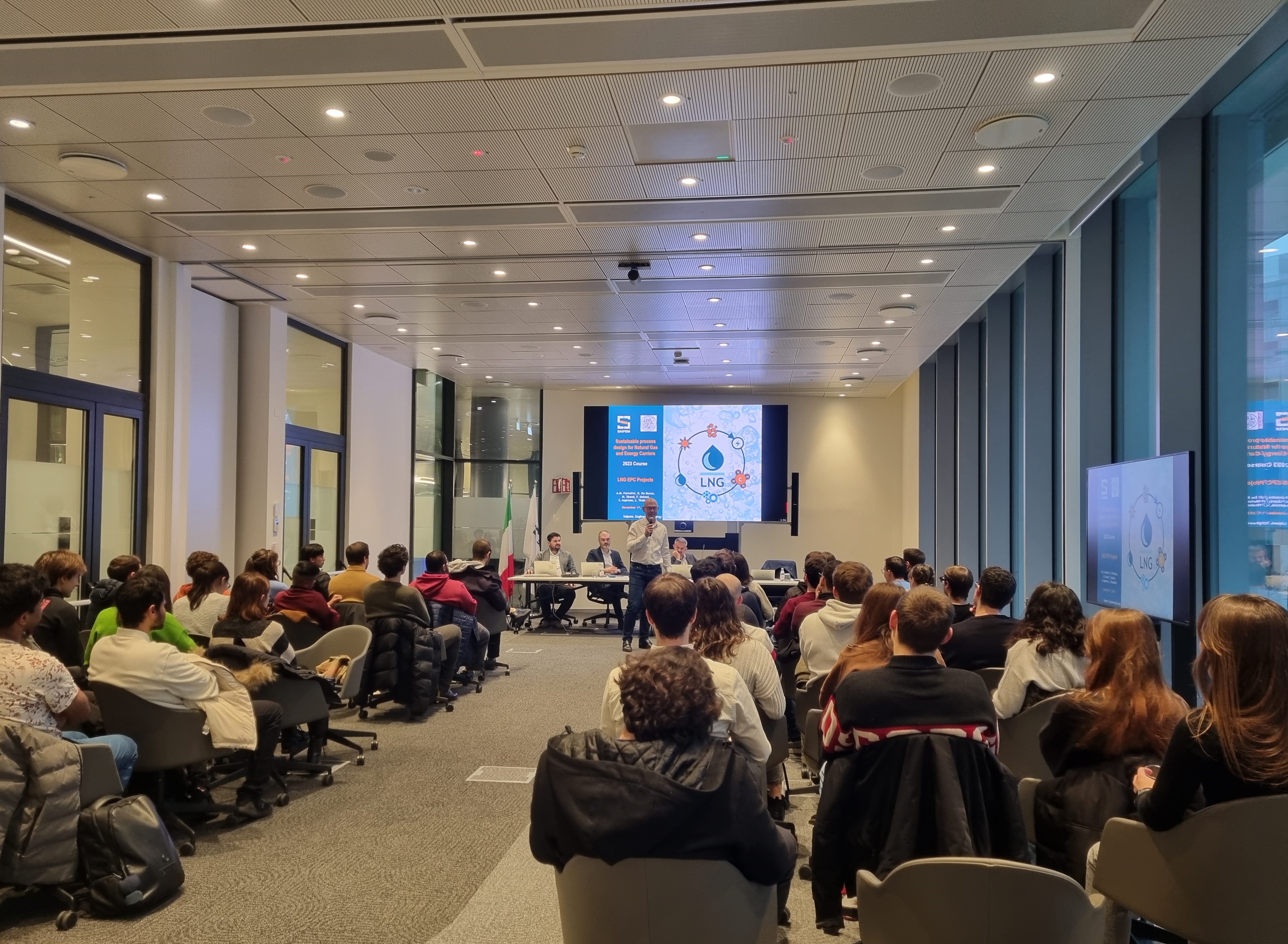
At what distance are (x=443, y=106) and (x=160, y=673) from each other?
3204mm

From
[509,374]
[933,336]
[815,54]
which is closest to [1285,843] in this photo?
[815,54]

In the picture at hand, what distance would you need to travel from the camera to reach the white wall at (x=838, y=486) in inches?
653

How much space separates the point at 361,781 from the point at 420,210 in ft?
13.3

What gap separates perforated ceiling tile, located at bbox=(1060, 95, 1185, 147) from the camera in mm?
5082

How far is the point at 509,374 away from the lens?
49.9ft

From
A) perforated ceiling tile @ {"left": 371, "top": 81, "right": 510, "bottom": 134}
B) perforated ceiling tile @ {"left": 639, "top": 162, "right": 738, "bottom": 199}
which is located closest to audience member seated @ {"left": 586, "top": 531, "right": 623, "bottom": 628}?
perforated ceiling tile @ {"left": 639, "top": 162, "right": 738, "bottom": 199}

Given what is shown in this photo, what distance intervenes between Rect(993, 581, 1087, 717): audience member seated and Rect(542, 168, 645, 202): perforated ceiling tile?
3823mm

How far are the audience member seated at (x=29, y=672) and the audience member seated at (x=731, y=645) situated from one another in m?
2.30

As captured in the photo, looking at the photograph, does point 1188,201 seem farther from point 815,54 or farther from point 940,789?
point 940,789

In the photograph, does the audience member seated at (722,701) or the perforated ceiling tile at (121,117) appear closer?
the audience member seated at (722,701)

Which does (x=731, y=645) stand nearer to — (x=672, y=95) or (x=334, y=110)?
(x=672, y=95)

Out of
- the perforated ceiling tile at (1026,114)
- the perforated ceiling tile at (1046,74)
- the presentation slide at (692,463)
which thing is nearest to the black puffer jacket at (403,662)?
the perforated ceiling tile at (1026,114)

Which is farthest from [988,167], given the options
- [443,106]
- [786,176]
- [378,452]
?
[378,452]

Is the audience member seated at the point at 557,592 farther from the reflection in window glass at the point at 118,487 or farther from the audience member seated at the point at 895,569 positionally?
the audience member seated at the point at 895,569
